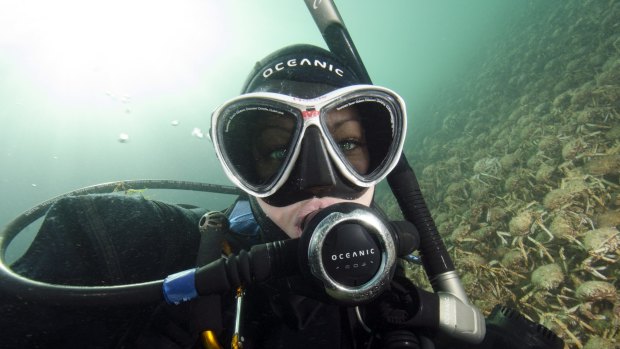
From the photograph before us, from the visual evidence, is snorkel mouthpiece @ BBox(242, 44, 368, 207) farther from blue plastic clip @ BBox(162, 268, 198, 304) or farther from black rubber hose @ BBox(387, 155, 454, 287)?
blue plastic clip @ BBox(162, 268, 198, 304)

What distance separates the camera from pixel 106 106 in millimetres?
95438

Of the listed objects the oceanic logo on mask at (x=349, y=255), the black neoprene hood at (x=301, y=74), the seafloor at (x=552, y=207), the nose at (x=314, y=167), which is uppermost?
the black neoprene hood at (x=301, y=74)

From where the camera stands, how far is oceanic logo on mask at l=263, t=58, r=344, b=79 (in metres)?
2.15

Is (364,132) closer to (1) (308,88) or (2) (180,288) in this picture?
(1) (308,88)

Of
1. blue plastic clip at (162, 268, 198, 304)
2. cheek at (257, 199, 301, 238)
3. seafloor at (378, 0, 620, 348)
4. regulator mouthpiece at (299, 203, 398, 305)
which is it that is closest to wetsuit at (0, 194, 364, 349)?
blue plastic clip at (162, 268, 198, 304)

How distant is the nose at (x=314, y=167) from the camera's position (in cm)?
173

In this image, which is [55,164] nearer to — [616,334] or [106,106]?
[106,106]

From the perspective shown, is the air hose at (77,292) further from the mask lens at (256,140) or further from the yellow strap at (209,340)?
the mask lens at (256,140)

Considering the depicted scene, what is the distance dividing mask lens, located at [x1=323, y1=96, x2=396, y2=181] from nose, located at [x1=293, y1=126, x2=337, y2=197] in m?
0.18

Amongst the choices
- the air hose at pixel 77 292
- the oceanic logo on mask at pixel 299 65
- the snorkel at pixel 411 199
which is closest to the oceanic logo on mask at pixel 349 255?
the air hose at pixel 77 292

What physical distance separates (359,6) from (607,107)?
346 feet

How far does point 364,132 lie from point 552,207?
447cm

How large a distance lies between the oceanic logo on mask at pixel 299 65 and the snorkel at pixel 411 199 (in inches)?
13.5

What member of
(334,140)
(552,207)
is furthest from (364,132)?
(552,207)
